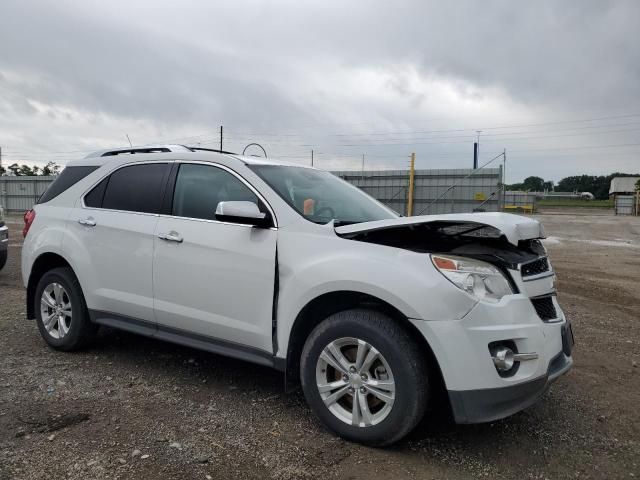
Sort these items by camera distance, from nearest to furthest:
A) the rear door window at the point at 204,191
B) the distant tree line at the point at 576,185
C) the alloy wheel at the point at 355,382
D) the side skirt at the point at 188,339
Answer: the alloy wheel at the point at 355,382
the side skirt at the point at 188,339
the rear door window at the point at 204,191
the distant tree line at the point at 576,185

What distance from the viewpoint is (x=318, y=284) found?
3047 mm

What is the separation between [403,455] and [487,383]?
2.19 feet

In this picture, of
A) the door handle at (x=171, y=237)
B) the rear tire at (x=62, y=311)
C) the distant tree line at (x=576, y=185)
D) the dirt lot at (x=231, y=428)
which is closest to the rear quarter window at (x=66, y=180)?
the rear tire at (x=62, y=311)

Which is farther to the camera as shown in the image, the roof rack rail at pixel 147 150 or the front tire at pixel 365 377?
the roof rack rail at pixel 147 150

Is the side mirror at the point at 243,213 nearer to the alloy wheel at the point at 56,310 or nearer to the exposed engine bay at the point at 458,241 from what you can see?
the exposed engine bay at the point at 458,241

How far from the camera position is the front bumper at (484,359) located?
2648mm

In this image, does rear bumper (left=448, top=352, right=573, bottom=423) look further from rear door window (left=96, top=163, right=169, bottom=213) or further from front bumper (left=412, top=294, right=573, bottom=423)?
rear door window (left=96, top=163, right=169, bottom=213)

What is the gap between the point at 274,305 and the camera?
326 centimetres

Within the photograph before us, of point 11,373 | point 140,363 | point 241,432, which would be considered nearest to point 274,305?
point 241,432

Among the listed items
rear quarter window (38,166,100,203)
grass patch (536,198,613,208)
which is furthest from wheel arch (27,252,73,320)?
grass patch (536,198,613,208)

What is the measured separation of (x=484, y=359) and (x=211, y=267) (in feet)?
6.04

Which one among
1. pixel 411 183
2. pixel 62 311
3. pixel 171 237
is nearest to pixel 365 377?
pixel 171 237

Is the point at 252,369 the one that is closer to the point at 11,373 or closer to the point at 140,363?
the point at 140,363

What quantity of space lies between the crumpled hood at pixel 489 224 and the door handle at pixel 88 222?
2280 millimetres
